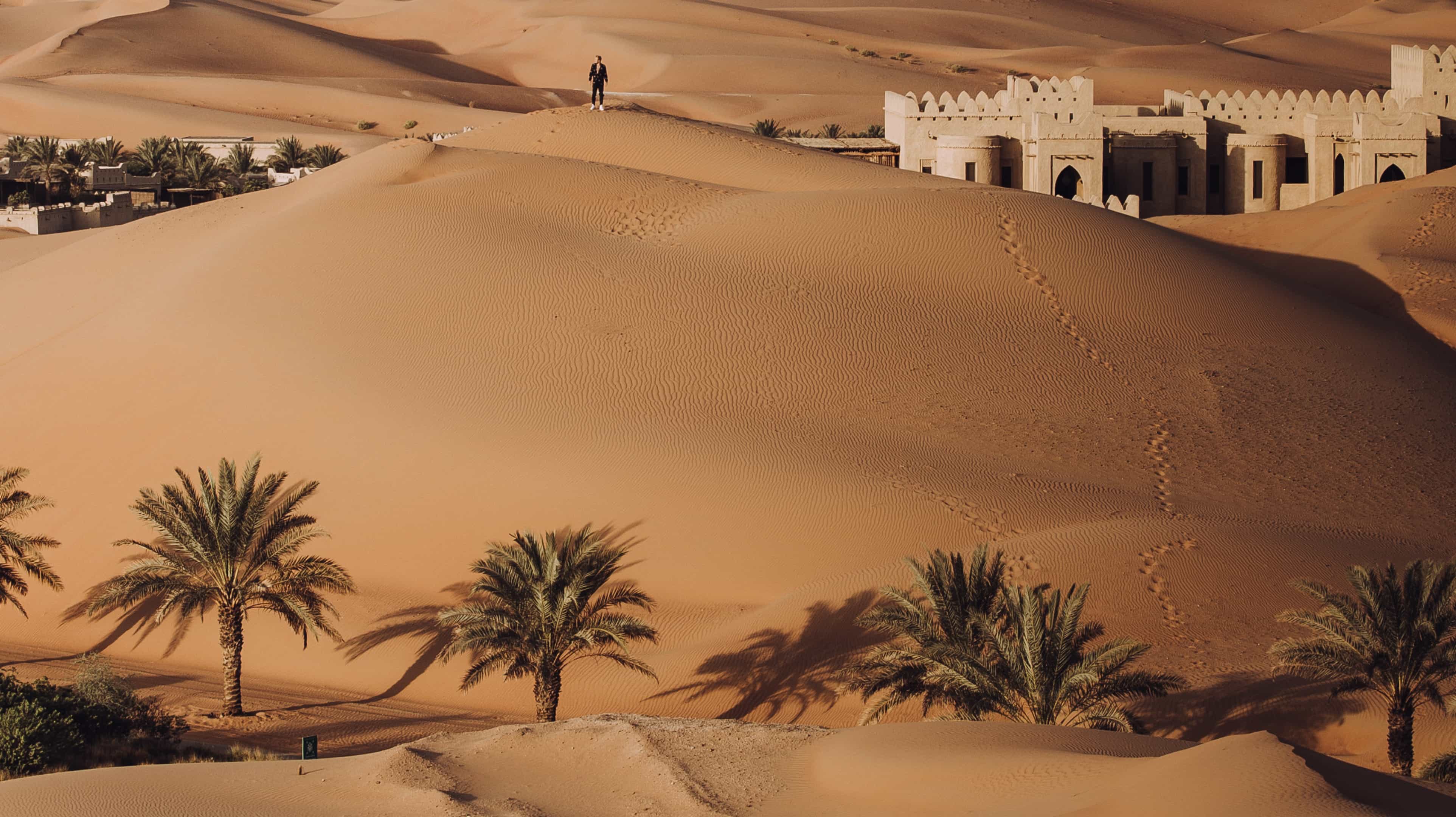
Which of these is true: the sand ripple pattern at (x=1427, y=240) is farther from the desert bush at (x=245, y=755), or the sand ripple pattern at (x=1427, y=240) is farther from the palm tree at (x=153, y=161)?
→ the palm tree at (x=153, y=161)

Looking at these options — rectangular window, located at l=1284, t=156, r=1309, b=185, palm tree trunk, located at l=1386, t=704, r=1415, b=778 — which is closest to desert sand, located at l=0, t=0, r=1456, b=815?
palm tree trunk, located at l=1386, t=704, r=1415, b=778

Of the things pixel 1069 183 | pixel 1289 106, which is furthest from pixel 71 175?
pixel 1289 106

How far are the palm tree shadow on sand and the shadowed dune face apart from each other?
0.16ft

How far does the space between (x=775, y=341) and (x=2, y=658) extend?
35.7ft

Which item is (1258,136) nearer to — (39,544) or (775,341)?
(775,341)

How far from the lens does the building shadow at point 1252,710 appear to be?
15656 millimetres

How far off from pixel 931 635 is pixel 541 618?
3.89 meters

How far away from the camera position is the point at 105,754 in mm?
14461

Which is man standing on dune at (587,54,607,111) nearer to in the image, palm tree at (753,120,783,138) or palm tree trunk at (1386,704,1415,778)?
palm tree at (753,120,783,138)

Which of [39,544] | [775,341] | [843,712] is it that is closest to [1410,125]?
[775,341]

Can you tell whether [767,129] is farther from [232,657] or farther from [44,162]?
[232,657]

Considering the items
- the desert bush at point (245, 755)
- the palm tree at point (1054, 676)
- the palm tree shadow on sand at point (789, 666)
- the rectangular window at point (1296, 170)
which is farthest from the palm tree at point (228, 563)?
the rectangular window at point (1296, 170)

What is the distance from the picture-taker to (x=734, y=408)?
22.5 metres

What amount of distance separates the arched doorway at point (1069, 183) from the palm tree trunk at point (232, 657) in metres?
28.3
